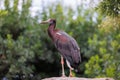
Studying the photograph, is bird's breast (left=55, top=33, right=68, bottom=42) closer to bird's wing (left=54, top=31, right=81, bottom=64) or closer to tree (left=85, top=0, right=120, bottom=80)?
bird's wing (left=54, top=31, right=81, bottom=64)

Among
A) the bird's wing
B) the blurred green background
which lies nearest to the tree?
the blurred green background

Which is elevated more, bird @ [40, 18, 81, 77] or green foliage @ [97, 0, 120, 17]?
green foliage @ [97, 0, 120, 17]

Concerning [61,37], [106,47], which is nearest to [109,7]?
[61,37]

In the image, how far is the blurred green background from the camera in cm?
1234

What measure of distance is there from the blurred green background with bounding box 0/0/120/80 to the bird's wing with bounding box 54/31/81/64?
0.92 meters

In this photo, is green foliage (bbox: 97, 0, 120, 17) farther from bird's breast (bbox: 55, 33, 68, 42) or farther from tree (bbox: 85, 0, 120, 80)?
bird's breast (bbox: 55, 33, 68, 42)

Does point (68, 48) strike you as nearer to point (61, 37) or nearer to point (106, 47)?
point (61, 37)

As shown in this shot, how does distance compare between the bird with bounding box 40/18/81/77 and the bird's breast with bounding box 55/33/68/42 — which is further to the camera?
the bird's breast with bounding box 55/33/68/42

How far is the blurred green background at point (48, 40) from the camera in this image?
12.3m

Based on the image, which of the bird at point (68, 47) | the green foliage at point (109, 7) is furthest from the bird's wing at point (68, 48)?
the green foliage at point (109, 7)

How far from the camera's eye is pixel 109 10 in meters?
10.4

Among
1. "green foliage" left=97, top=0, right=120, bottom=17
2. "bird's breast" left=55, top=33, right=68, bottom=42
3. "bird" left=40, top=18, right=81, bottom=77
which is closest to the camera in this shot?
"bird" left=40, top=18, right=81, bottom=77

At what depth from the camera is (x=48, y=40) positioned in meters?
Result: 14.0

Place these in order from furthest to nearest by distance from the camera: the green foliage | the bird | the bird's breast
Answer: the bird's breast
the green foliage
the bird
